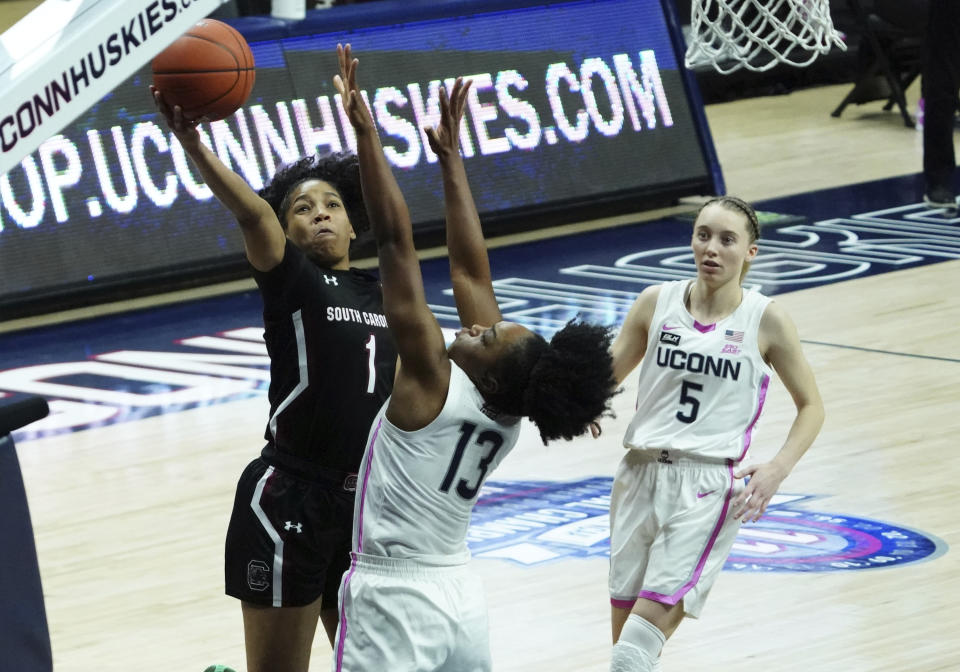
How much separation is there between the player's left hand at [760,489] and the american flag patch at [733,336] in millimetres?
374

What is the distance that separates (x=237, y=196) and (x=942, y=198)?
8.63 meters

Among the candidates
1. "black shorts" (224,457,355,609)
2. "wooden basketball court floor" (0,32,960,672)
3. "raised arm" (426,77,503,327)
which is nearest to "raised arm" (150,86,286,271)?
"raised arm" (426,77,503,327)

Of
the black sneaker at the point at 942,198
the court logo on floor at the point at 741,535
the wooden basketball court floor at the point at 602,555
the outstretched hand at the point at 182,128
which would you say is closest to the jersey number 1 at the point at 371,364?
the outstretched hand at the point at 182,128

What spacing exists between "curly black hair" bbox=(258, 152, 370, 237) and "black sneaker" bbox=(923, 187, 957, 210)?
25.5 feet

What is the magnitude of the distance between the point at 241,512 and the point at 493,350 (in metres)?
1.02

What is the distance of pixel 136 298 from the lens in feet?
33.7

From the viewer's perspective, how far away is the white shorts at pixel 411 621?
3348mm

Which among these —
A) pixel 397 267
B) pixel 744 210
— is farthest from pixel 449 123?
pixel 744 210

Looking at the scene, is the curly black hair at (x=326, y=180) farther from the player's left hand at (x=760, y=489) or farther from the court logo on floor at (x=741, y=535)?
the court logo on floor at (x=741, y=535)

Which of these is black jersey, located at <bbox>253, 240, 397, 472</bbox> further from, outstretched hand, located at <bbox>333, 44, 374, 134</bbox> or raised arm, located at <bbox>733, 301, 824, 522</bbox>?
raised arm, located at <bbox>733, 301, 824, 522</bbox>

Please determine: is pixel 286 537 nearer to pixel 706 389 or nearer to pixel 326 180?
pixel 326 180

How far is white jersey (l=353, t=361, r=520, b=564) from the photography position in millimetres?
3379

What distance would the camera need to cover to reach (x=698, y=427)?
4230mm

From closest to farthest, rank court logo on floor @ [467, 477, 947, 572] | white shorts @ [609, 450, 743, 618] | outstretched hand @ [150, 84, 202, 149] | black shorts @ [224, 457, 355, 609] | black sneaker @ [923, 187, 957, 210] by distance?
1. outstretched hand @ [150, 84, 202, 149]
2. black shorts @ [224, 457, 355, 609]
3. white shorts @ [609, 450, 743, 618]
4. court logo on floor @ [467, 477, 947, 572]
5. black sneaker @ [923, 187, 957, 210]
